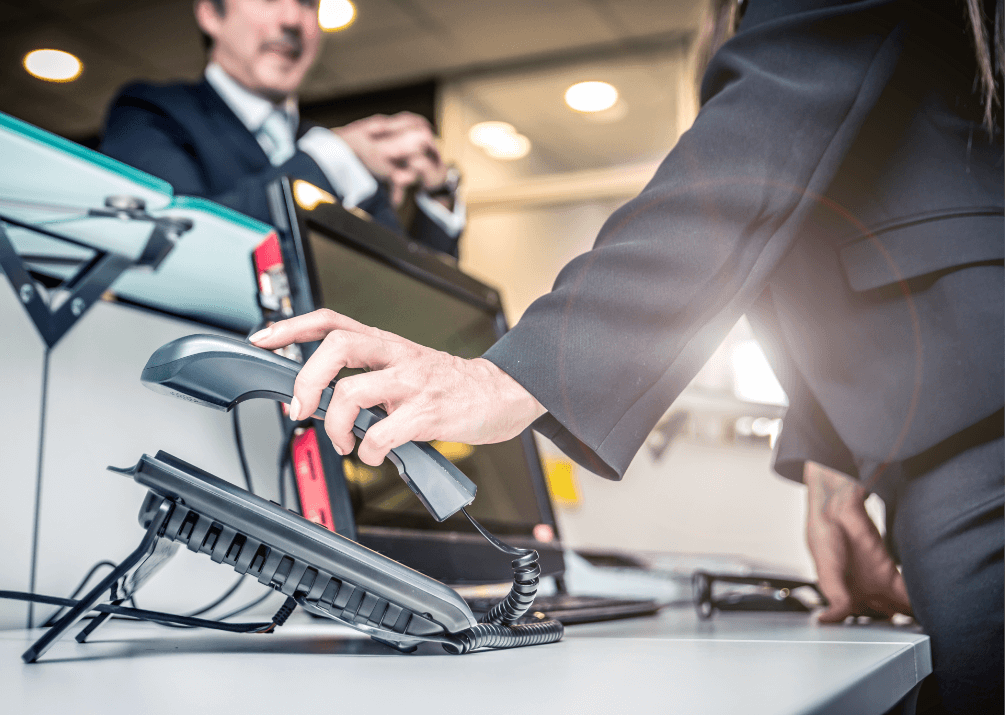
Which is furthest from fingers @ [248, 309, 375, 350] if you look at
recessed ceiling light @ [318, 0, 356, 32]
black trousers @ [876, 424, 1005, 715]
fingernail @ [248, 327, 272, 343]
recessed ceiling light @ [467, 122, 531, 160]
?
recessed ceiling light @ [467, 122, 531, 160]

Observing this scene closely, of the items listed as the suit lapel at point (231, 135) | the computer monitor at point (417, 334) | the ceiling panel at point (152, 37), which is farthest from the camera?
the ceiling panel at point (152, 37)

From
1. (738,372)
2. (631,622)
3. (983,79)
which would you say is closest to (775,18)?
(983,79)

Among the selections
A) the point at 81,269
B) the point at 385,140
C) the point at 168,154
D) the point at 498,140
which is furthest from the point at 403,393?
the point at 498,140

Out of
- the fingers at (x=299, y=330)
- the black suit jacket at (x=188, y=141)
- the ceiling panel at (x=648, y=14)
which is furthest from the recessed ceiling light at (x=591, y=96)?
the fingers at (x=299, y=330)

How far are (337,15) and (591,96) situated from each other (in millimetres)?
1226

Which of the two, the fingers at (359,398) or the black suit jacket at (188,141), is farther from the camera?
the black suit jacket at (188,141)

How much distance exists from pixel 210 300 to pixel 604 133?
3.20 m

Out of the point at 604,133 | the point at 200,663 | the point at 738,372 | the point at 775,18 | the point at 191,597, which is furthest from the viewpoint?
the point at 604,133

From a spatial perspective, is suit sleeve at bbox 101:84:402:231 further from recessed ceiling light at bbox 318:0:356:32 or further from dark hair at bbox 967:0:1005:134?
recessed ceiling light at bbox 318:0:356:32

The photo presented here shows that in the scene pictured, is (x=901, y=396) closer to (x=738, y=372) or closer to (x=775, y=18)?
(x=775, y=18)

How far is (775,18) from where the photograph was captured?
1.71ft

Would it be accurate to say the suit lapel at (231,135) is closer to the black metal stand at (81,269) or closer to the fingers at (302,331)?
the black metal stand at (81,269)

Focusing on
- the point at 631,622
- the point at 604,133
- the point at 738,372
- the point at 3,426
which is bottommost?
the point at 631,622

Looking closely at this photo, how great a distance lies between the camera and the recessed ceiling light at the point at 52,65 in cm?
373
